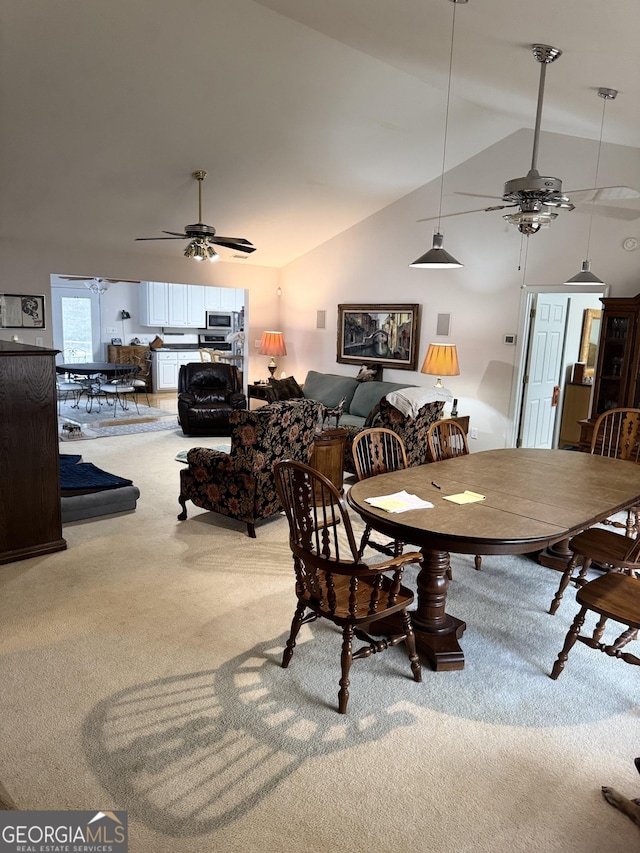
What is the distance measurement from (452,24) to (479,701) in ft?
11.4

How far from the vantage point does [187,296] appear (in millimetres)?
11914

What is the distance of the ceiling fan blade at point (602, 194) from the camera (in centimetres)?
277

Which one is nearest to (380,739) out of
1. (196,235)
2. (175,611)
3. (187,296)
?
(175,611)

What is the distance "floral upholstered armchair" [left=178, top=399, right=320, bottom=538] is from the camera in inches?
164

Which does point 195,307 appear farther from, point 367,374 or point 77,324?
point 367,374

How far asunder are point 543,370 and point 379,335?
6.93 feet

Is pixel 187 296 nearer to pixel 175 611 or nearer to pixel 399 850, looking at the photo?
pixel 175 611

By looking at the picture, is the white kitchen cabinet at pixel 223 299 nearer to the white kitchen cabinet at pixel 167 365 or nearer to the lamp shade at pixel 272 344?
the white kitchen cabinet at pixel 167 365

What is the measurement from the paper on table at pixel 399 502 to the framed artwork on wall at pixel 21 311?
5.43 metres

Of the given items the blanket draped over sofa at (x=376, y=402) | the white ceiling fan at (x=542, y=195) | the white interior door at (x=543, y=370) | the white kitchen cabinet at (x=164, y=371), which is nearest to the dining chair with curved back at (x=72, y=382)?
the white kitchen cabinet at (x=164, y=371)

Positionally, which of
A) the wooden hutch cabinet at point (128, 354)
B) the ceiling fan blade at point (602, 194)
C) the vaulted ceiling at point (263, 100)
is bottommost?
the wooden hutch cabinet at point (128, 354)

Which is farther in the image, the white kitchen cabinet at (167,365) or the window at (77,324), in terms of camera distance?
the window at (77,324)

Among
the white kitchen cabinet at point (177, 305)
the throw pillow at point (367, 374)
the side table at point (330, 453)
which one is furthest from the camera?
the white kitchen cabinet at point (177, 305)

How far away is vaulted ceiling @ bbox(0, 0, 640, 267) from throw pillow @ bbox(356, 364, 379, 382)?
203 centimetres
